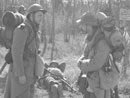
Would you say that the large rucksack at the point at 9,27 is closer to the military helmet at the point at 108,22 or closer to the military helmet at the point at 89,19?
the military helmet at the point at 89,19

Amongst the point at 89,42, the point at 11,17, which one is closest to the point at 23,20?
the point at 11,17

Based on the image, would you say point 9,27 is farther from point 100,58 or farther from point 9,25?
point 100,58

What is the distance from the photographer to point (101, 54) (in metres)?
2.83

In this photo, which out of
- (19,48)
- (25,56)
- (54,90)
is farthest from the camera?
(54,90)

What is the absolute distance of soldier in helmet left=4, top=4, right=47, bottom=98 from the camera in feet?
10.4

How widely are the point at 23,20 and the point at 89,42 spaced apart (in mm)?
1001

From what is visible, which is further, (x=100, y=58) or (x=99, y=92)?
(x=99, y=92)

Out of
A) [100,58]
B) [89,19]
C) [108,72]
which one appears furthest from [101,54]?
[89,19]

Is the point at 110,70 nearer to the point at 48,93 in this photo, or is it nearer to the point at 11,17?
the point at 11,17

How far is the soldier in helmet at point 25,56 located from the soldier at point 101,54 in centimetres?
68

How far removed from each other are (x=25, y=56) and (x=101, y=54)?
0.96 metres

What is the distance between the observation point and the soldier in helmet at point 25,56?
3.16 metres

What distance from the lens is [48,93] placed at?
229 inches

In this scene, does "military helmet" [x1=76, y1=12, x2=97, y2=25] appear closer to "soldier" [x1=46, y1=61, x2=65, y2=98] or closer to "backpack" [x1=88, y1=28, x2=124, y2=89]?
"backpack" [x1=88, y1=28, x2=124, y2=89]
